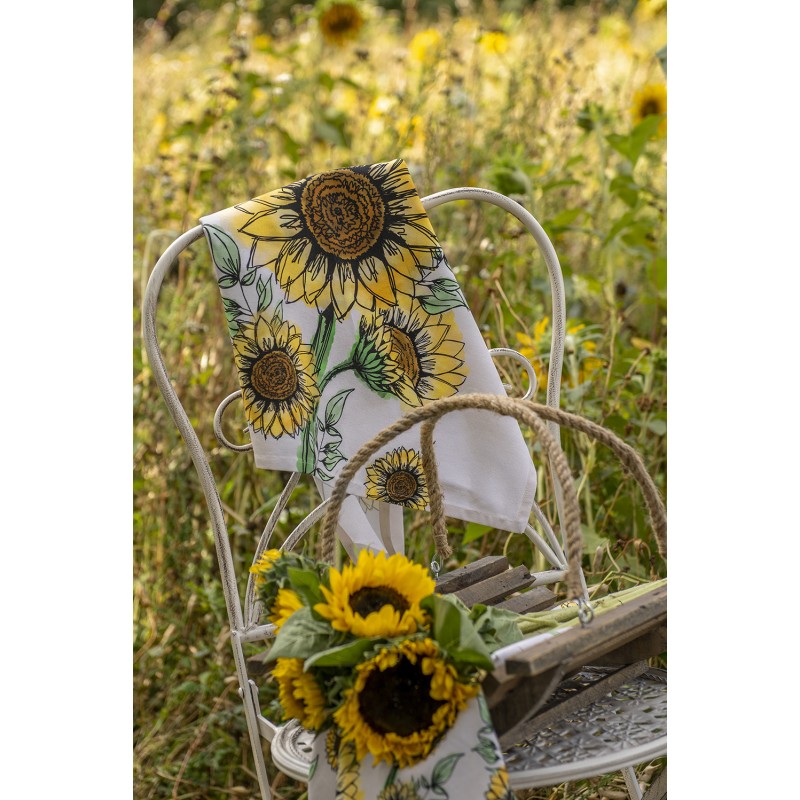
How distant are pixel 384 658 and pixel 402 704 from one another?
49 millimetres

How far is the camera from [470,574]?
1.04m

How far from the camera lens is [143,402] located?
6.23ft

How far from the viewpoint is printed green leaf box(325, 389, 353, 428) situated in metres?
1.09

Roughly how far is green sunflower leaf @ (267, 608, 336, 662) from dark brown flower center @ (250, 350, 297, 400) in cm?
37

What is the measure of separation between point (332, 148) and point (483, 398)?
6.17ft

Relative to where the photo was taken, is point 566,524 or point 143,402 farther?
point 143,402

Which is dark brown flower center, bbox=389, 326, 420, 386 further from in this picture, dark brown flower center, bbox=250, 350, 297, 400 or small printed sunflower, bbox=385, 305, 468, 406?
dark brown flower center, bbox=250, 350, 297, 400

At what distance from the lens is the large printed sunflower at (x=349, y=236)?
1.09 meters

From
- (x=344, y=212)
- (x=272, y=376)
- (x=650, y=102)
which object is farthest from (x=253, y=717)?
(x=650, y=102)

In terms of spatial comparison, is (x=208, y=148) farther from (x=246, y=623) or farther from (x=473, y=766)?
(x=473, y=766)

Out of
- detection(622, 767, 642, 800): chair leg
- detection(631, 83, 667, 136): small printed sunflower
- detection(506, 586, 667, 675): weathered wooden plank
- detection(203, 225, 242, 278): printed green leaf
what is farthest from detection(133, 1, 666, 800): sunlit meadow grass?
detection(203, 225, 242, 278): printed green leaf

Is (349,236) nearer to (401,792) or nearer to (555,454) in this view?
(555,454)

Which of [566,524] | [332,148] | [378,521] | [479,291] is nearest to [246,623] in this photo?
[378,521]

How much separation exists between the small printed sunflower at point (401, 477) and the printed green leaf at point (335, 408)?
8cm
